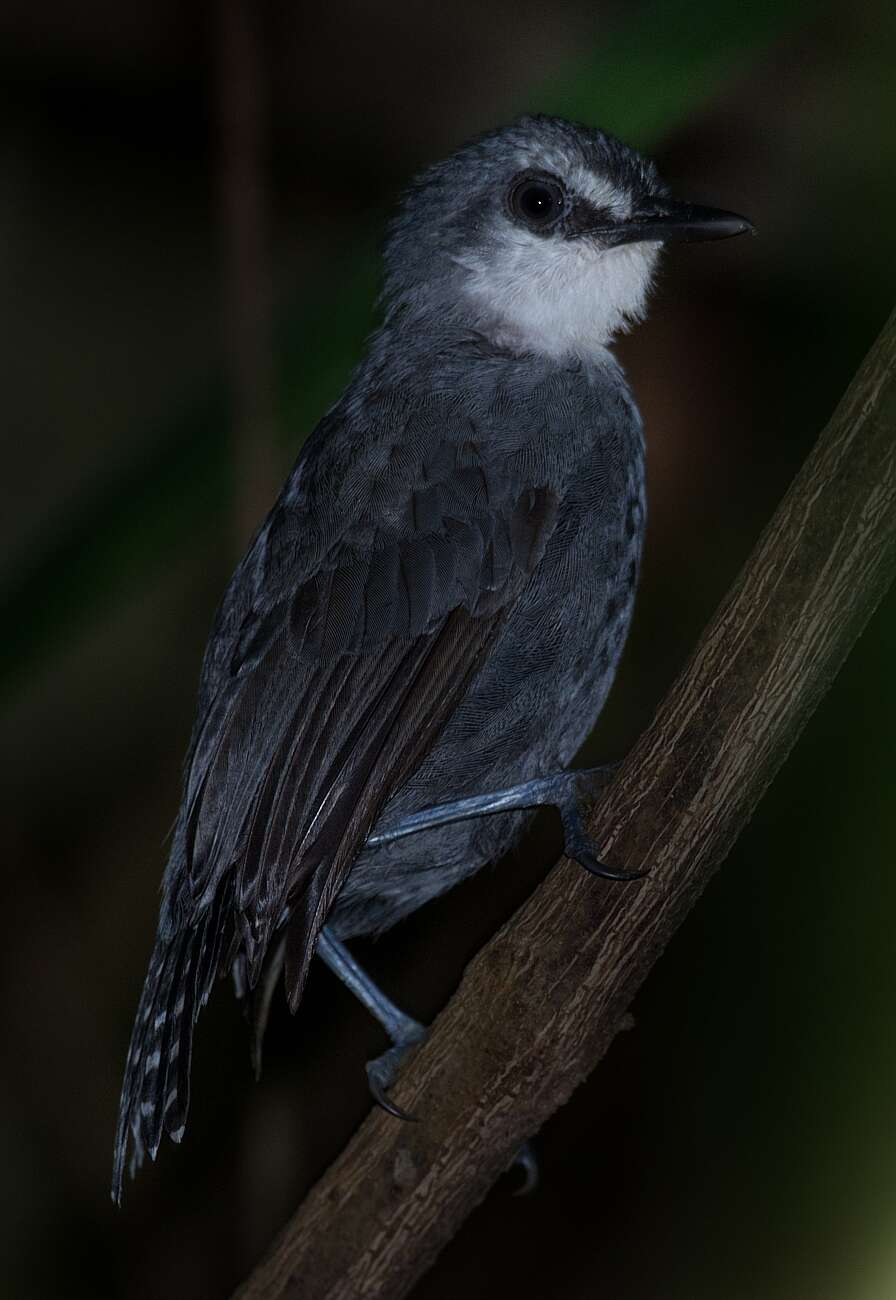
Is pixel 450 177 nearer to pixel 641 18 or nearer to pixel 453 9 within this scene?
pixel 453 9

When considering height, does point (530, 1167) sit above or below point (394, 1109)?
below

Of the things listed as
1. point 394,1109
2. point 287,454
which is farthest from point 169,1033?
point 287,454

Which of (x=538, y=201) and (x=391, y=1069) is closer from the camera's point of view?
(x=391, y=1069)

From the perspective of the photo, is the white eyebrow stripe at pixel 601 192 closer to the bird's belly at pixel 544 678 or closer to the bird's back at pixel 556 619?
the bird's back at pixel 556 619

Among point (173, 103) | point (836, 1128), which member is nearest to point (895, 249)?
point (836, 1128)

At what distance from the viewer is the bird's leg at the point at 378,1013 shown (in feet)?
8.27

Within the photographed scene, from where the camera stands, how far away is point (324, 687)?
2.31 m

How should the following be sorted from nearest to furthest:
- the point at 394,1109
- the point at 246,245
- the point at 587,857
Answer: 1. the point at 587,857
2. the point at 394,1109
3. the point at 246,245

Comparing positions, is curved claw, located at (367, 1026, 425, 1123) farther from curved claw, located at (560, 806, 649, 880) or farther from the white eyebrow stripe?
the white eyebrow stripe

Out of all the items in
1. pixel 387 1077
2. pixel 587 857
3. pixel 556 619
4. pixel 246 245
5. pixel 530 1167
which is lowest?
pixel 530 1167

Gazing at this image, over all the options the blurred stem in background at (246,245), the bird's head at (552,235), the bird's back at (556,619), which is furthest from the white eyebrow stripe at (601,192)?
the blurred stem in background at (246,245)

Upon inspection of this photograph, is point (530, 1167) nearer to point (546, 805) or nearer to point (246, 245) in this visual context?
point (546, 805)

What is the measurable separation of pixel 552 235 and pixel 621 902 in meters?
1.38

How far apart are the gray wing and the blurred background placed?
0.20 metres
